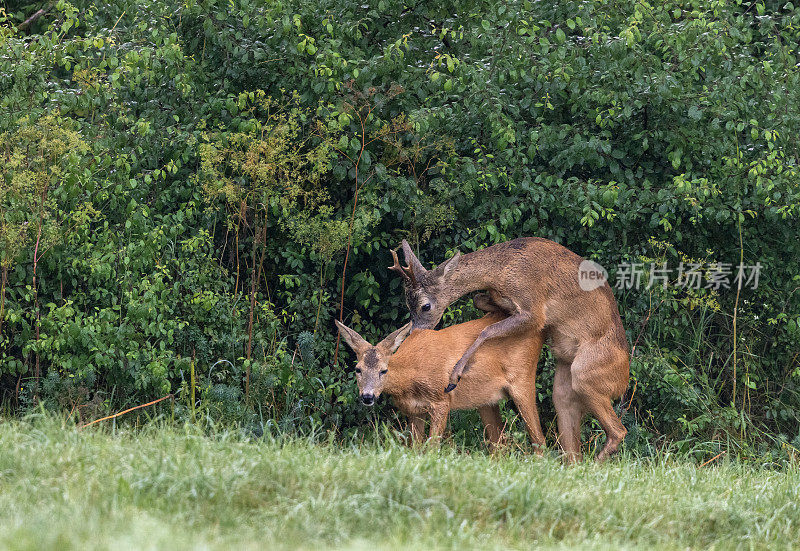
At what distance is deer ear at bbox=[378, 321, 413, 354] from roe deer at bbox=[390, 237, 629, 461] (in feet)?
0.51

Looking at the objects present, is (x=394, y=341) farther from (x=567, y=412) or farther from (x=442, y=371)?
(x=567, y=412)

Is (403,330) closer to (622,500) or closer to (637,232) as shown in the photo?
(622,500)

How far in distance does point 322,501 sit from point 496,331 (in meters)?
2.95

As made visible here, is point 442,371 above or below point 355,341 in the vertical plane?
Result: below

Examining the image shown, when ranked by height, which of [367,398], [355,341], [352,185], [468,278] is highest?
[352,185]

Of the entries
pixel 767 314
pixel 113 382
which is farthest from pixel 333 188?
pixel 767 314

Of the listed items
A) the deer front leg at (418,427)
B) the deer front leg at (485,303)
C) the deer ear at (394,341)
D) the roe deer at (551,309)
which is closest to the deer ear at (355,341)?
the deer ear at (394,341)

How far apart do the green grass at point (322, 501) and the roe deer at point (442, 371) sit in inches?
48.4

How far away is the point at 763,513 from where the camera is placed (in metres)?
6.34

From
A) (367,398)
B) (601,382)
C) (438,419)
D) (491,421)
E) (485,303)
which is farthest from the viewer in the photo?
(491,421)

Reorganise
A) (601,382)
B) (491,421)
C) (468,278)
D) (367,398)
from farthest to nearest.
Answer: (491,421), (601,382), (468,278), (367,398)

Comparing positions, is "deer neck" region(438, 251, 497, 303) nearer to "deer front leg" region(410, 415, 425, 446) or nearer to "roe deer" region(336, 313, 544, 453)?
"roe deer" region(336, 313, 544, 453)

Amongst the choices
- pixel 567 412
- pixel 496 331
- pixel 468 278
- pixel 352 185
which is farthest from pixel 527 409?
pixel 352 185

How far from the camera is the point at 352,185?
9.55 meters
